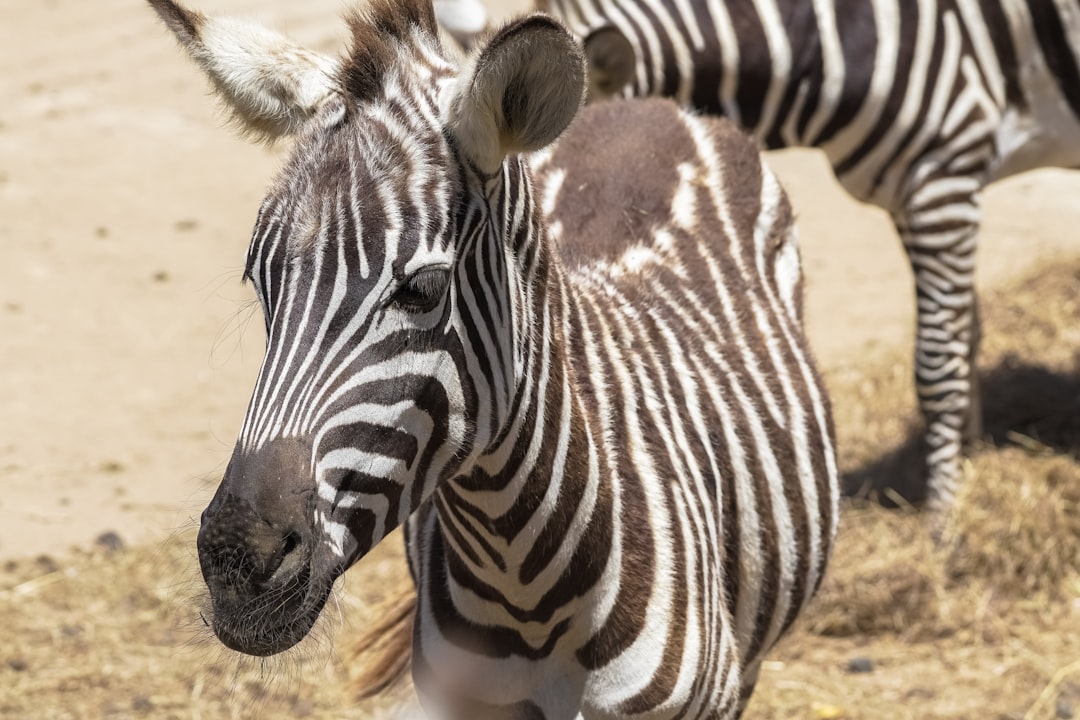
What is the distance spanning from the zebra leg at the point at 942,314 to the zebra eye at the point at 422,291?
4.10m

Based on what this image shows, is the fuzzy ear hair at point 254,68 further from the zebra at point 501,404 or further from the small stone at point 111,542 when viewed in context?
the small stone at point 111,542

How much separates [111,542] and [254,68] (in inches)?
174

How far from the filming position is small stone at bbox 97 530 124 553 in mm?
6543

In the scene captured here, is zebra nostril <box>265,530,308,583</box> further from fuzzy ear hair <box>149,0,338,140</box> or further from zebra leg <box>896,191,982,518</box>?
zebra leg <box>896,191,982,518</box>

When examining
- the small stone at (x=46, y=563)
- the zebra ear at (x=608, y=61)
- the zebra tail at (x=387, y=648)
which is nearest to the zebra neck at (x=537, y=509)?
the zebra tail at (x=387, y=648)

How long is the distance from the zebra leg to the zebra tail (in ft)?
9.42

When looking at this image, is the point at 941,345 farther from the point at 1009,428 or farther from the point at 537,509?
the point at 537,509

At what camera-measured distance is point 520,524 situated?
110 inches

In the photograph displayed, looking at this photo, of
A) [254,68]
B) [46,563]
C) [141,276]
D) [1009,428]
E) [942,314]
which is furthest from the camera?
[141,276]

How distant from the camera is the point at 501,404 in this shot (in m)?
2.60

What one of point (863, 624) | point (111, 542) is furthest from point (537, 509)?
point (111, 542)

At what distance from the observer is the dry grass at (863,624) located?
523cm

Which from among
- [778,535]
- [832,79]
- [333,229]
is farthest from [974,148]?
[333,229]

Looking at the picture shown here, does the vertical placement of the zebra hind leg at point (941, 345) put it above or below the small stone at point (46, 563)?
above
